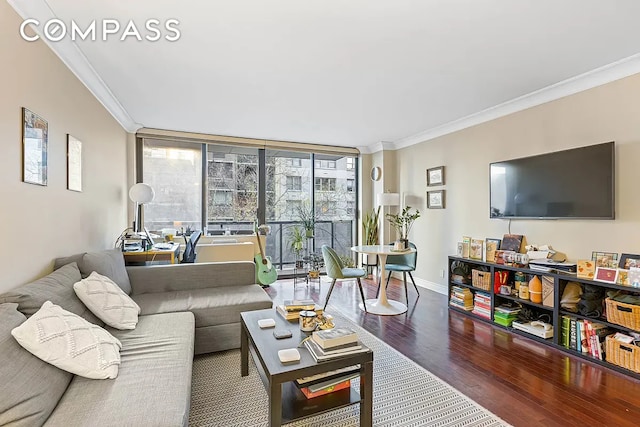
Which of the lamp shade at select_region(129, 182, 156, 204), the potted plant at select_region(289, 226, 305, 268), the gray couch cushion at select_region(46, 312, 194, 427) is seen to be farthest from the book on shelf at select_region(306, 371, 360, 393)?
the potted plant at select_region(289, 226, 305, 268)

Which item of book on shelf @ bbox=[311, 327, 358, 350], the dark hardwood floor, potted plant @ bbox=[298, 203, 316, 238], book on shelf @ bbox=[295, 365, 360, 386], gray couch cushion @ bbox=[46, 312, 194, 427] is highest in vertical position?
potted plant @ bbox=[298, 203, 316, 238]

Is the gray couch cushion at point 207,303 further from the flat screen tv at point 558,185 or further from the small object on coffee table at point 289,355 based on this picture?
the flat screen tv at point 558,185

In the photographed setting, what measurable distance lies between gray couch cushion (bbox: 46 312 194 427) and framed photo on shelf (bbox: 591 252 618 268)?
3316mm

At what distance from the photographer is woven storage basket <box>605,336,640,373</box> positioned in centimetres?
223

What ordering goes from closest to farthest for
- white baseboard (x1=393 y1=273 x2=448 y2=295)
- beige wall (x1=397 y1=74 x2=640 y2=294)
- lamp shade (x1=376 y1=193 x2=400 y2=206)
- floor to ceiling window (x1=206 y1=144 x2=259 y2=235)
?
1. beige wall (x1=397 y1=74 x2=640 y2=294)
2. white baseboard (x1=393 y1=273 x2=448 y2=295)
3. lamp shade (x1=376 y1=193 x2=400 y2=206)
4. floor to ceiling window (x1=206 y1=144 x2=259 y2=235)

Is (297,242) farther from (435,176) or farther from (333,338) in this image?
(333,338)

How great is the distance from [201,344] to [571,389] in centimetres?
267

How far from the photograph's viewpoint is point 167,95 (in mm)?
3309

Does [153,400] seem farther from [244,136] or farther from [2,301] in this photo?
[244,136]

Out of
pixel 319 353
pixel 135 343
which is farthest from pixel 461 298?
pixel 135 343

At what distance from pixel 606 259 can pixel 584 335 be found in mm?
691

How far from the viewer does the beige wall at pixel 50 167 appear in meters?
1.74

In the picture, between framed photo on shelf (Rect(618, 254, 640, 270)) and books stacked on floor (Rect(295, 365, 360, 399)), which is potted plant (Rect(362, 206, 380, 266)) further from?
books stacked on floor (Rect(295, 365, 360, 399))

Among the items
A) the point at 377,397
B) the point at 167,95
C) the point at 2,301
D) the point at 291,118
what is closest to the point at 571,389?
the point at 377,397
